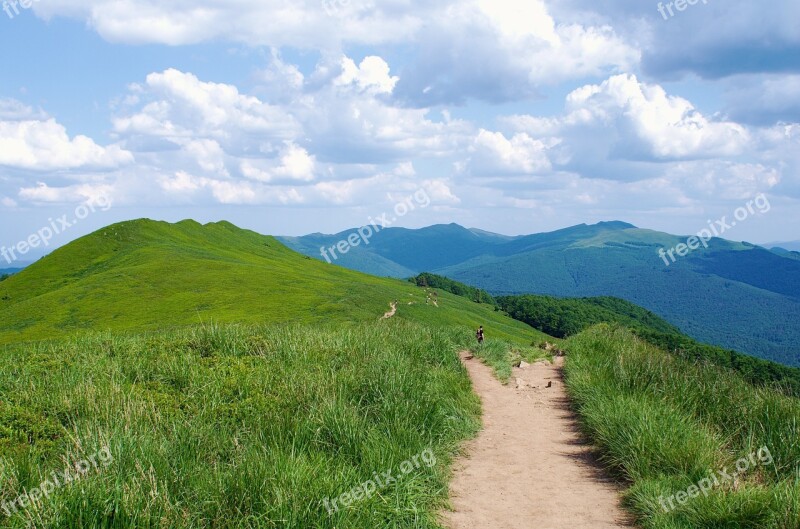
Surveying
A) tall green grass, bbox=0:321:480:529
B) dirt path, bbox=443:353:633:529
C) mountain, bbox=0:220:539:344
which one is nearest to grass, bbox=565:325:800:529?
dirt path, bbox=443:353:633:529

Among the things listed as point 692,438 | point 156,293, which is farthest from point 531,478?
point 156,293

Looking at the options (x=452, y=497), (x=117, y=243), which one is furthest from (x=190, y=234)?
(x=452, y=497)

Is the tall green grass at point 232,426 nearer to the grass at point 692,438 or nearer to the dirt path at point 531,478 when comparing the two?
the dirt path at point 531,478

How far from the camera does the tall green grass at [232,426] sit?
7051mm

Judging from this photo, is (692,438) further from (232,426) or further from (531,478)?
(232,426)

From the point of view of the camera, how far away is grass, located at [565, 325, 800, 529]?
25.2 feet

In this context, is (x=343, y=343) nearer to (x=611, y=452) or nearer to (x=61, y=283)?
(x=611, y=452)

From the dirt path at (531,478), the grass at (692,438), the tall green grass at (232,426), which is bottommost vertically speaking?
the dirt path at (531,478)

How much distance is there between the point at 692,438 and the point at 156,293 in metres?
71.1

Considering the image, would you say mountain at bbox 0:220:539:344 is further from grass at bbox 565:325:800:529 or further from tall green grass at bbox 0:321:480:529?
grass at bbox 565:325:800:529

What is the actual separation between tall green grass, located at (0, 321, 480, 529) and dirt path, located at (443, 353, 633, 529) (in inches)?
20.2

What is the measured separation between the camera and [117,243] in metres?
101

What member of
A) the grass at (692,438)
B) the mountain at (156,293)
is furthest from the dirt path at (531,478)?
the mountain at (156,293)

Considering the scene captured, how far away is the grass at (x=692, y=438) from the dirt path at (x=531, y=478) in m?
0.43
